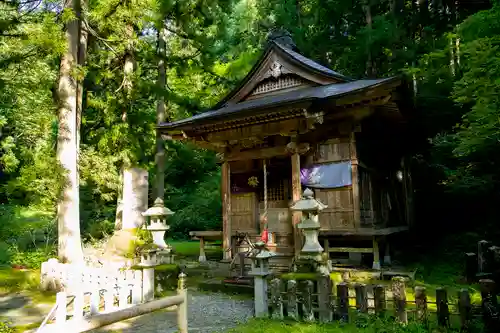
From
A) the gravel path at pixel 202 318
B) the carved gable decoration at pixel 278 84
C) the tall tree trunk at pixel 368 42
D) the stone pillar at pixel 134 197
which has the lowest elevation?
the gravel path at pixel 202 318

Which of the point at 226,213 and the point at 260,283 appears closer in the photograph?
the point at 260,283

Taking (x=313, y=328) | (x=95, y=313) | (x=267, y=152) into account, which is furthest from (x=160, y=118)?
(x=313, y=328)

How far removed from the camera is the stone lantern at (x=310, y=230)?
679cm

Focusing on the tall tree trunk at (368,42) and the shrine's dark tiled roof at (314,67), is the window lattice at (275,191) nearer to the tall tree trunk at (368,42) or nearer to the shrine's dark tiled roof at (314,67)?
the shrine's dark tiled roof at (314,67)

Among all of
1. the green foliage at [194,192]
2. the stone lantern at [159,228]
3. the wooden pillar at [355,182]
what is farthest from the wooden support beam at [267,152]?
the green foliage at [194,192]

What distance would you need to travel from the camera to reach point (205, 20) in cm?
1550

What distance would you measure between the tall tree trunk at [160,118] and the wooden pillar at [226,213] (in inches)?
124

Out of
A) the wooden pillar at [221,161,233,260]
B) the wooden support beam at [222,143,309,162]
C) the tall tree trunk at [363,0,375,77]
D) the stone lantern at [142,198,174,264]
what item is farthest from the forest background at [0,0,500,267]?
the wooden support beam at [222,143,309,162]

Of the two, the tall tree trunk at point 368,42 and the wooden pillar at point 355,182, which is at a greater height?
the tall tree trunk at point 368,42

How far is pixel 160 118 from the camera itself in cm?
1498

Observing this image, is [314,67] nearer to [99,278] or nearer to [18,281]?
[99,278]

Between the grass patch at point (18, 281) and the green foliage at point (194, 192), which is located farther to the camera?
the green foliage at point (194, 192)

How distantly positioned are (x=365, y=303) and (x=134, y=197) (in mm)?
9790

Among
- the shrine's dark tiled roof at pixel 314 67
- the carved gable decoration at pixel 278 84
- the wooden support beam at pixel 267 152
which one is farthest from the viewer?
the carved gable decoration at pixel 278 84
